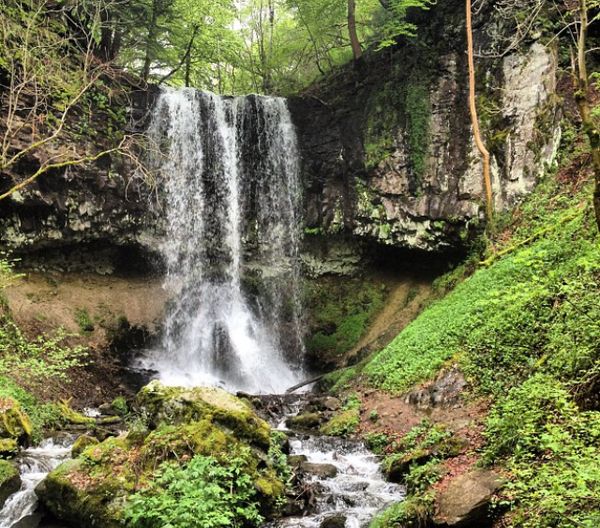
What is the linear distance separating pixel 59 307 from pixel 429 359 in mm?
11838

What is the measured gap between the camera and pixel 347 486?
24.5ft

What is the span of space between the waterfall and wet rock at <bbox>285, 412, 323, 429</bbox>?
601 centimetres

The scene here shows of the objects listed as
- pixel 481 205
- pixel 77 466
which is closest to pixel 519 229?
pixel 481 205

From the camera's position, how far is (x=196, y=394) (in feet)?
24.8

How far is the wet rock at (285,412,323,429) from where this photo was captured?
1085 centimetres

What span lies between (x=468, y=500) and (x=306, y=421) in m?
5.97

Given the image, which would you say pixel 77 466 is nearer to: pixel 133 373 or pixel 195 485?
pixel 195 485

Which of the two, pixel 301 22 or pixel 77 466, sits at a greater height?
pixel 301 22

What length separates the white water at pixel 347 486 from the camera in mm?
6547

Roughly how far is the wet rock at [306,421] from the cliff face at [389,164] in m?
7.97

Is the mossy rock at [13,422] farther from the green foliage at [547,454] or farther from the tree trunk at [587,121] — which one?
the tree trunk at [587,121]

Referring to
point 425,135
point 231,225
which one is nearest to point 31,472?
point 231,225

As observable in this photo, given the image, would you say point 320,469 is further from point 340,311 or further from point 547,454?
point 340,311

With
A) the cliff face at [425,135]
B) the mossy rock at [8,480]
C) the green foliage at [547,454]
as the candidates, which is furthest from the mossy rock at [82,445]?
the cliff face at [425,135]
